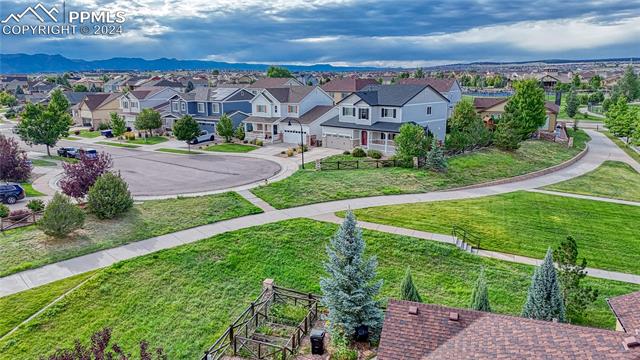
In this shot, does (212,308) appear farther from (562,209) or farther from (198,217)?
(562,209)

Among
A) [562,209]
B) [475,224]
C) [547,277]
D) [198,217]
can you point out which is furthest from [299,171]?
[547,277]

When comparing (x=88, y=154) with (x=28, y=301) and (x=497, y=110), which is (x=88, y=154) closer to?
(x=28, y=301)

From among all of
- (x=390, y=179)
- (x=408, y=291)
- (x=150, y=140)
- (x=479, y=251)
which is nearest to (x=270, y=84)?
(x=150, y=140)

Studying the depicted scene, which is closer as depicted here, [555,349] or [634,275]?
[555,349]

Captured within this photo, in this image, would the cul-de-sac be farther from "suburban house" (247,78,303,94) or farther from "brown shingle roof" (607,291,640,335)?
"suburban house" (247,78,303,94)

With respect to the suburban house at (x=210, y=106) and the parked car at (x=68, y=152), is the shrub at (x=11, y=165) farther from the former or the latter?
the suburban house at (x=210, y=106)

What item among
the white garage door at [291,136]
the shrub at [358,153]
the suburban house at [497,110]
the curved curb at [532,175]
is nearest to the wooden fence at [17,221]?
the shrub at [358,153]

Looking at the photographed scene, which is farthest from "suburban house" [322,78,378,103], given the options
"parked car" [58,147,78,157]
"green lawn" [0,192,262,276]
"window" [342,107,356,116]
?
"green lawn" [0,192,262,276]
